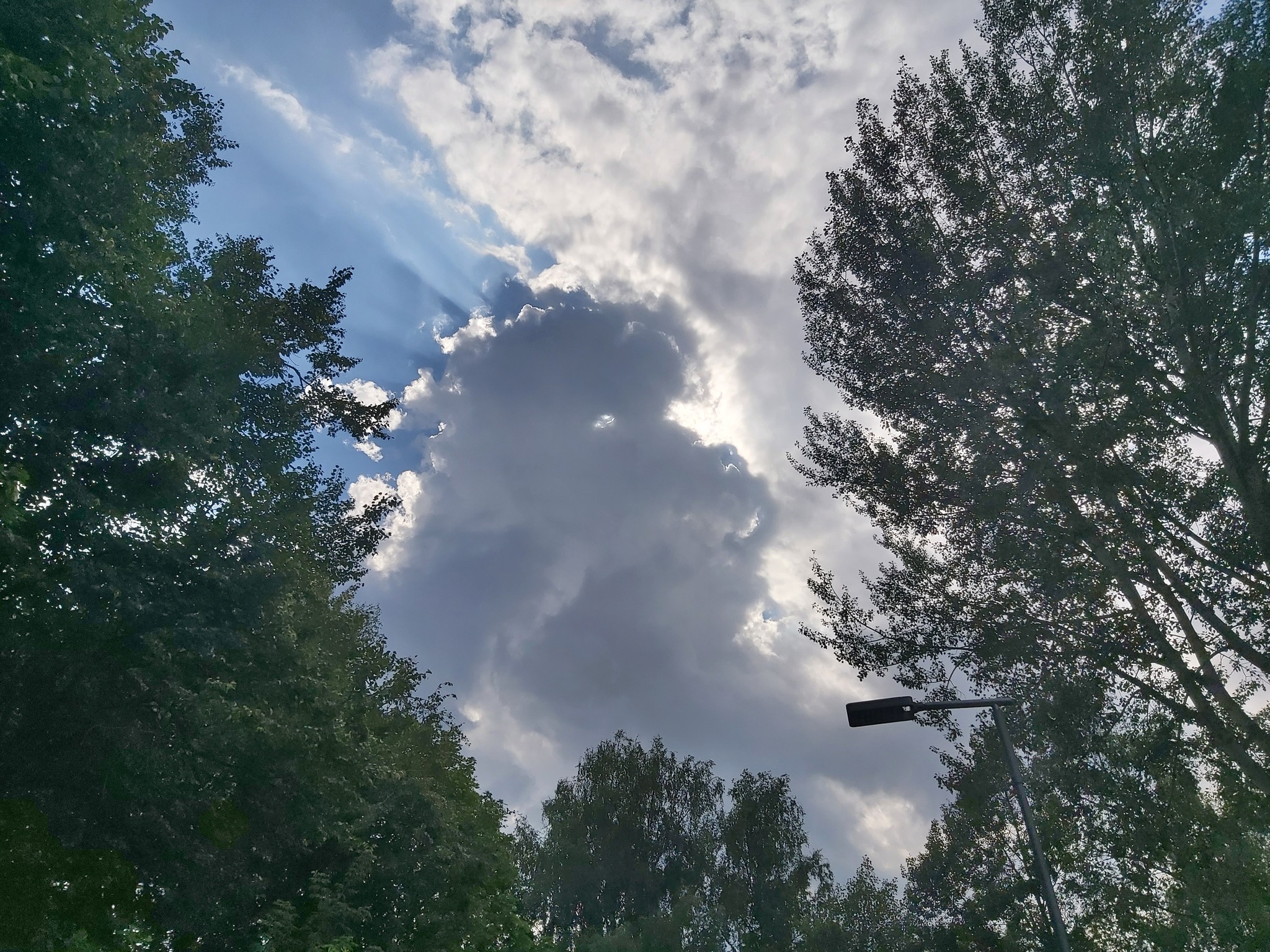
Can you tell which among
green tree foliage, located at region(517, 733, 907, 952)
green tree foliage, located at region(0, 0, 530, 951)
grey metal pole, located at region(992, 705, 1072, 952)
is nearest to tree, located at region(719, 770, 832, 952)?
green tree foliage, located at region(517, 733, 907, 952)

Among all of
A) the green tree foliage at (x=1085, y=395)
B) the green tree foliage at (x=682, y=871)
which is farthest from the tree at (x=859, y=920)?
the green tree foliage at (x=1085, y=395)

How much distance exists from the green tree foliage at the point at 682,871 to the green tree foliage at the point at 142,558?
3237 centimetres

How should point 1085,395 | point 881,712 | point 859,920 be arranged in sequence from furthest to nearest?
point 859,920 → point 1085,395 → point 881,712

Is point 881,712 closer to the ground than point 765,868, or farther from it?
closer to the ground

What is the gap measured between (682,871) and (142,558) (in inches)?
1877

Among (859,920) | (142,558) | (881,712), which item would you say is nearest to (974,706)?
(881,712)

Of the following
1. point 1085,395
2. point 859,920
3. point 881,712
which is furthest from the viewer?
point 859,920

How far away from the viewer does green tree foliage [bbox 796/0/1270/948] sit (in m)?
12.1

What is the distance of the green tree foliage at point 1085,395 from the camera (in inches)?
477

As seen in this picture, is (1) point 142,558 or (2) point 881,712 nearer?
(2) point 881,712

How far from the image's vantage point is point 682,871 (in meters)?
52.0

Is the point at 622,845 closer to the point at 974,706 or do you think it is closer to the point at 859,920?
the point at 859,920

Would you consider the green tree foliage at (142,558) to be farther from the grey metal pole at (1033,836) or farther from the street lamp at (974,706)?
the grey metal pole at (1033,836)

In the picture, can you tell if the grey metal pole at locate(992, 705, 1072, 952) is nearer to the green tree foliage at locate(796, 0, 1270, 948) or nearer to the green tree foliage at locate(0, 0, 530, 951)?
the green tree foliage at locate(796, 0, 1270, 948)
